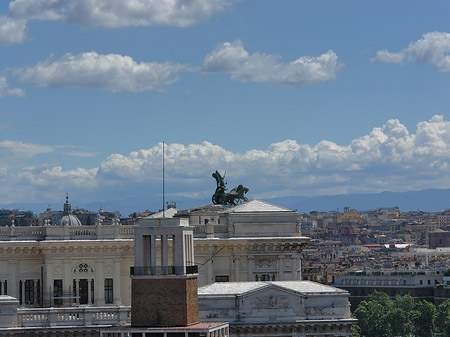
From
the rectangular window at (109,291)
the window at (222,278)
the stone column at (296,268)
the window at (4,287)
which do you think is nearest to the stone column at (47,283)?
the window at (4,287)

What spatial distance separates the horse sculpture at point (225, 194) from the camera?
118438 millimetres

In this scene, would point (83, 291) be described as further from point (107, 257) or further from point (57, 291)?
point (107, 257)

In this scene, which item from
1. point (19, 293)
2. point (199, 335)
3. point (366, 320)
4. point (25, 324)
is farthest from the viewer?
point (366, 320)

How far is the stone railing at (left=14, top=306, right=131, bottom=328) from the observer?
8356cm

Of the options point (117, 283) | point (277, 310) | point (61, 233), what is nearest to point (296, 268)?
point (117, 283)

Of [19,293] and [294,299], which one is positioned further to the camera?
[19,293]

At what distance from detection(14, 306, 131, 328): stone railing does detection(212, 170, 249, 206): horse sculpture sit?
35.2 m

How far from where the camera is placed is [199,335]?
7306 centimetres

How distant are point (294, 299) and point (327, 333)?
2983mm

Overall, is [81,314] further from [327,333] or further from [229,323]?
[327,333]

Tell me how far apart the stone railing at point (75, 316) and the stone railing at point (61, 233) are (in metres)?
17.2

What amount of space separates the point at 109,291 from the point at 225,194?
20.8m

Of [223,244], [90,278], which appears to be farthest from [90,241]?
[223,244]

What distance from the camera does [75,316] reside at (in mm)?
84312
